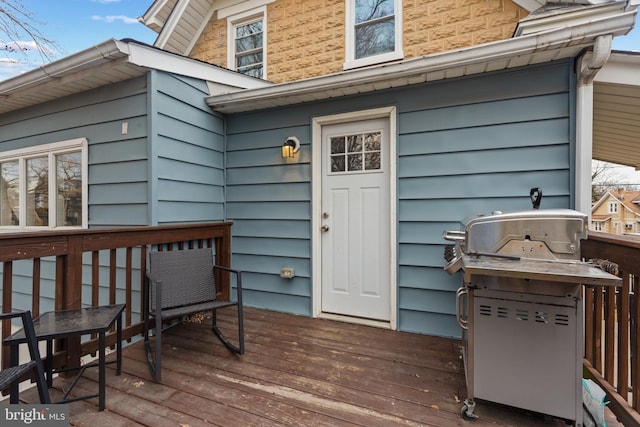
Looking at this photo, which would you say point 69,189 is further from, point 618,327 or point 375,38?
point 618,327

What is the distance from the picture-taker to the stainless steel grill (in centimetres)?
159

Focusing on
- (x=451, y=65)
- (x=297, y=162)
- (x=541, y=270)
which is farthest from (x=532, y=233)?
(x=297, y=162)

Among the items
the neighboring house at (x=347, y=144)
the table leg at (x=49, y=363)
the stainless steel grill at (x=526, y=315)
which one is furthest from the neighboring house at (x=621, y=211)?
the table leg at (x=49, y=363)

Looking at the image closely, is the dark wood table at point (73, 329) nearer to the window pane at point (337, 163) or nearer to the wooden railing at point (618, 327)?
the window pane at point (337, 163)

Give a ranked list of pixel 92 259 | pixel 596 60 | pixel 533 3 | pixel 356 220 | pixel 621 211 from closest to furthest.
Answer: pixel 596 60 < pixel 92 259 < pixel 533 3 < pixel 356 220 < pixel 621 211

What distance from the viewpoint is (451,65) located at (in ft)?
8.25

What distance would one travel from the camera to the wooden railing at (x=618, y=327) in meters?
1.50

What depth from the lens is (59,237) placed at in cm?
206

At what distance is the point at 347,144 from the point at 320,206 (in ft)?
2.35

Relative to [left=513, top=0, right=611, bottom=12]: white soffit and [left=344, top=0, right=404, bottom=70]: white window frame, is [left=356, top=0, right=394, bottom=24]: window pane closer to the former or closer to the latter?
[left=344, top=0, right=404, bottom=70]: white window frame

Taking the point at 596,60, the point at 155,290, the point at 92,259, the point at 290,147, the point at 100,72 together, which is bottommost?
the point at 155,290

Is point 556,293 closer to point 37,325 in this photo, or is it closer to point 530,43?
point 530,43

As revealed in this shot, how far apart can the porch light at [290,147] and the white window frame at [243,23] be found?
1.64 m

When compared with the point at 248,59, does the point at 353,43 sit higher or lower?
lower
